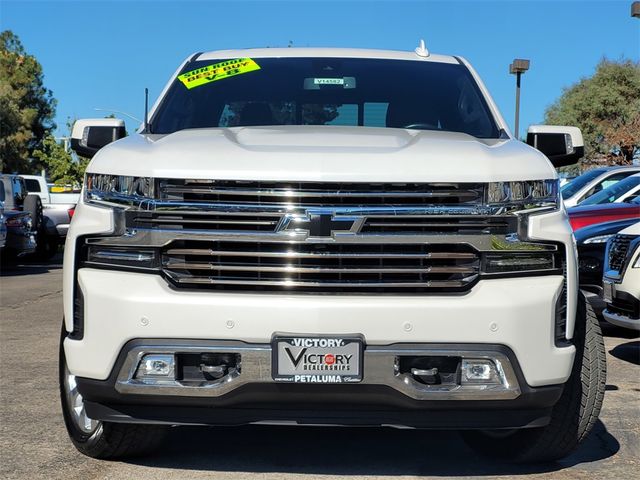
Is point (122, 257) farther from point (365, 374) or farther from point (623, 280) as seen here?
point (623, 280)

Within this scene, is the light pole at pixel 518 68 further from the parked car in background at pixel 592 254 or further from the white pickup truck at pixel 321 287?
the white pickup truck at pixel 321 287

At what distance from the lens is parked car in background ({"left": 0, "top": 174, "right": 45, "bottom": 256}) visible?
55.8ft

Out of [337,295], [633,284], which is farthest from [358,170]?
[633,284]

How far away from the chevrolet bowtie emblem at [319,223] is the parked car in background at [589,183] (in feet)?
36.0

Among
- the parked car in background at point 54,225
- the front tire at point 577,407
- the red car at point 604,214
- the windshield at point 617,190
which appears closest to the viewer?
the front tire at point 577,407

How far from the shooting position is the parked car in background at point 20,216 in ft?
55.8

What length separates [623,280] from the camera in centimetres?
744

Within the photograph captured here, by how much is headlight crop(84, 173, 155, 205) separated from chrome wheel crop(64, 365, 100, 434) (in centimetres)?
84

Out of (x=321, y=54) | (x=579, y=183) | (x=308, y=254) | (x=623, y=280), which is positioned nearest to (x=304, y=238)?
(x=308, y=254)

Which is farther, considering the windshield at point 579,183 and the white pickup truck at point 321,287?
the windshield at point 579,183

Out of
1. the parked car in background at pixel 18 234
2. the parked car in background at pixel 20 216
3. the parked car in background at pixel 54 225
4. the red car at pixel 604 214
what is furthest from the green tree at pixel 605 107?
the red car at pixel 604 214

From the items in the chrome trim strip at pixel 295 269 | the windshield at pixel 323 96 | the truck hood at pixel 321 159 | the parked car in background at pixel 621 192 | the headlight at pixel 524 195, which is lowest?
the parked car in background at pixel 621 192

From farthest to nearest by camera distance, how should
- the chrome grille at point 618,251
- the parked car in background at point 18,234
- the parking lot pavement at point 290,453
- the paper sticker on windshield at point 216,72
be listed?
the parked car in background at point 18,234 → the chrome grille at point 618,251 → the paper sticker on windshield at point 216,72 → the parking lot pavement at point 290,453

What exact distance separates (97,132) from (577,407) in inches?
109
